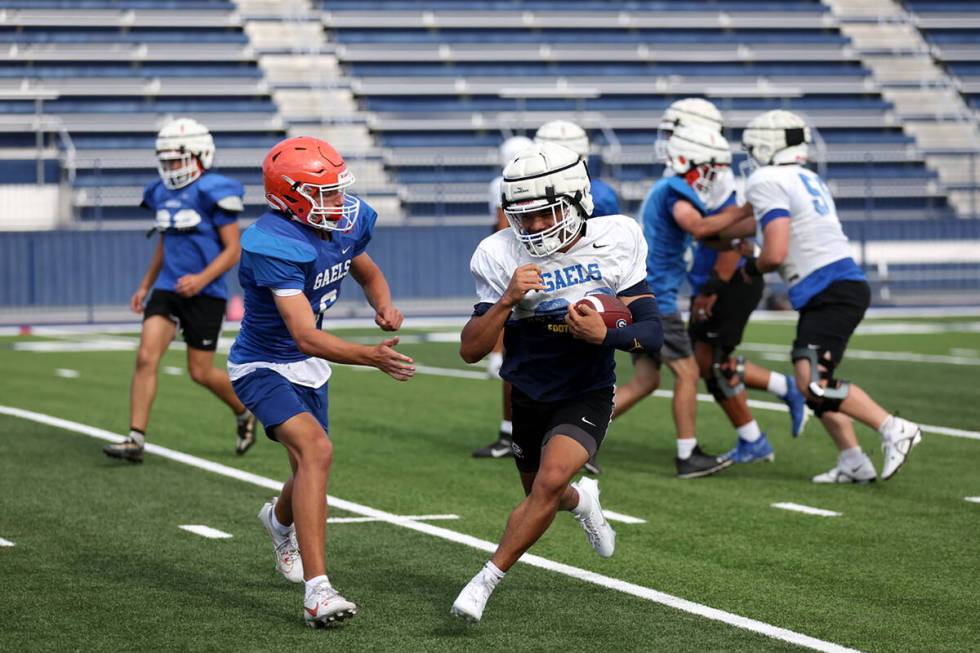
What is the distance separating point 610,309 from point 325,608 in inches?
52.8

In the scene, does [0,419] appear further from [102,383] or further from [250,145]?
[250,145]

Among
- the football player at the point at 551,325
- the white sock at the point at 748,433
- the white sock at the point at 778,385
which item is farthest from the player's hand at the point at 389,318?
the white sock at the point at 778,385

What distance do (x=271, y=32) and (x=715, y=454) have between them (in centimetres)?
2419

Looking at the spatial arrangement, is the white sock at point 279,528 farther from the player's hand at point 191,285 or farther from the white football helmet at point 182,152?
the white football helmet at point 182,152

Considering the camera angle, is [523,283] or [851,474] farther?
[851,474]

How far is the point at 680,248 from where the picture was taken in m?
8.89

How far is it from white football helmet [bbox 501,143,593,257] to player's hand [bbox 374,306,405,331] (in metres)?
0.68

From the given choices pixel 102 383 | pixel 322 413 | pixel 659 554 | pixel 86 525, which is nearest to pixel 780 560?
pixel 659 554

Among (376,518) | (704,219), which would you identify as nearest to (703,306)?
(704,219)

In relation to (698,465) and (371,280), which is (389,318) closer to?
(371,280)

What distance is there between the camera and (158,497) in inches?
315

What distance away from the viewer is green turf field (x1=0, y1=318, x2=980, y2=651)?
5.17 metres

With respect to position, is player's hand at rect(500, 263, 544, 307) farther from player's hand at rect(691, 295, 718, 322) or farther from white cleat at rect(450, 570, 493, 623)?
player's hand at rect(691, 295, 718, 322)

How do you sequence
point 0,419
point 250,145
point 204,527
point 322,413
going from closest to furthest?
point 322,413, point 204,527, point 0,419, point 250,145
